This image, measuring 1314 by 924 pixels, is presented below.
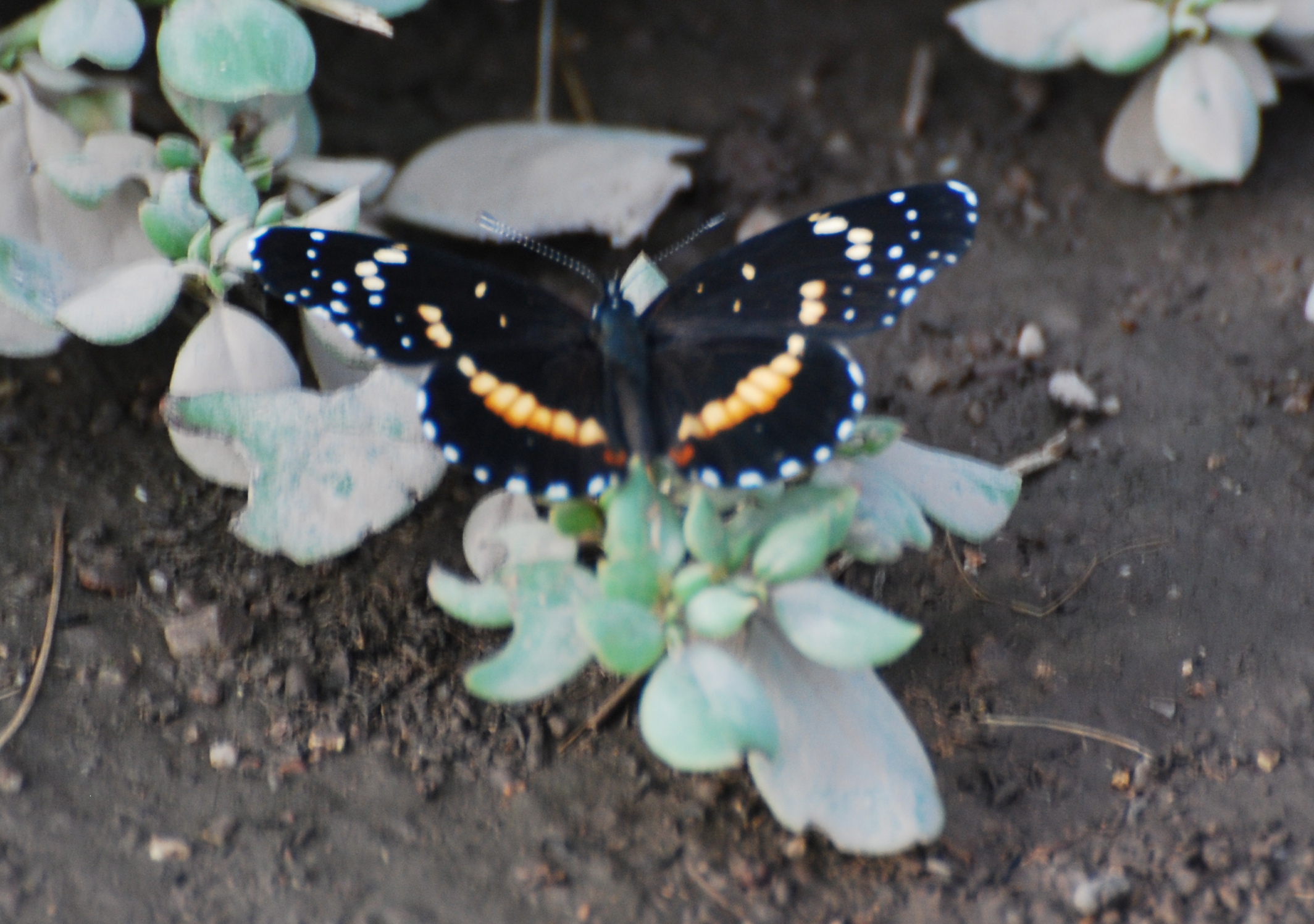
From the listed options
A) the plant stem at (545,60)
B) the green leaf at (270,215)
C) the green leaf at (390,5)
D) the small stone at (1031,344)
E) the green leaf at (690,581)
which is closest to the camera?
the green leaf at (690,581)

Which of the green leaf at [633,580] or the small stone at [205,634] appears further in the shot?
the small stone at [205,634]

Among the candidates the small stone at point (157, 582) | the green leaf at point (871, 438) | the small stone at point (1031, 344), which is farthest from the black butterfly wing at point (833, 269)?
the small stone at point (157, 582)

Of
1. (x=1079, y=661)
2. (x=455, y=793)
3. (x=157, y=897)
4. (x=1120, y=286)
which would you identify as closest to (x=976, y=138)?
(x=1120, y=286)

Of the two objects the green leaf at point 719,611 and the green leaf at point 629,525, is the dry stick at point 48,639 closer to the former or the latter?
the green leaf at point 629,525

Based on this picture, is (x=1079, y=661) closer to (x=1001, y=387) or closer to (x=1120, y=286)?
(x=1001, y=387)

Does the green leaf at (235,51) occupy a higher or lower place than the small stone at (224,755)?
higher

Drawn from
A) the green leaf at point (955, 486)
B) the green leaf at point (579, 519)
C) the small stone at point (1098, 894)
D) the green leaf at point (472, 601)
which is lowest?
the small stone at point (1098, 894)

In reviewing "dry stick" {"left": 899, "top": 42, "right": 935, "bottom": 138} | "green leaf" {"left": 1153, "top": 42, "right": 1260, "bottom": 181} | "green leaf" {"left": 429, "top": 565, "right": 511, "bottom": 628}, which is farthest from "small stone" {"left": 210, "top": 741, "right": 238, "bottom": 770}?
"green leaf" {"left": 1153, "top": 42, "right": 1260, "bottom": 181}

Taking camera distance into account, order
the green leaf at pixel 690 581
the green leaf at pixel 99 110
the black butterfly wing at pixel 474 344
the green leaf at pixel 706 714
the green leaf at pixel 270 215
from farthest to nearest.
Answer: the green leaf at pixel 99 110 → the green leaf at pixel 270 215 → the black butterfly wing at pixel 474 344 → the green leaf at pixel 690 581 → the green leaf at pixel 706 714
